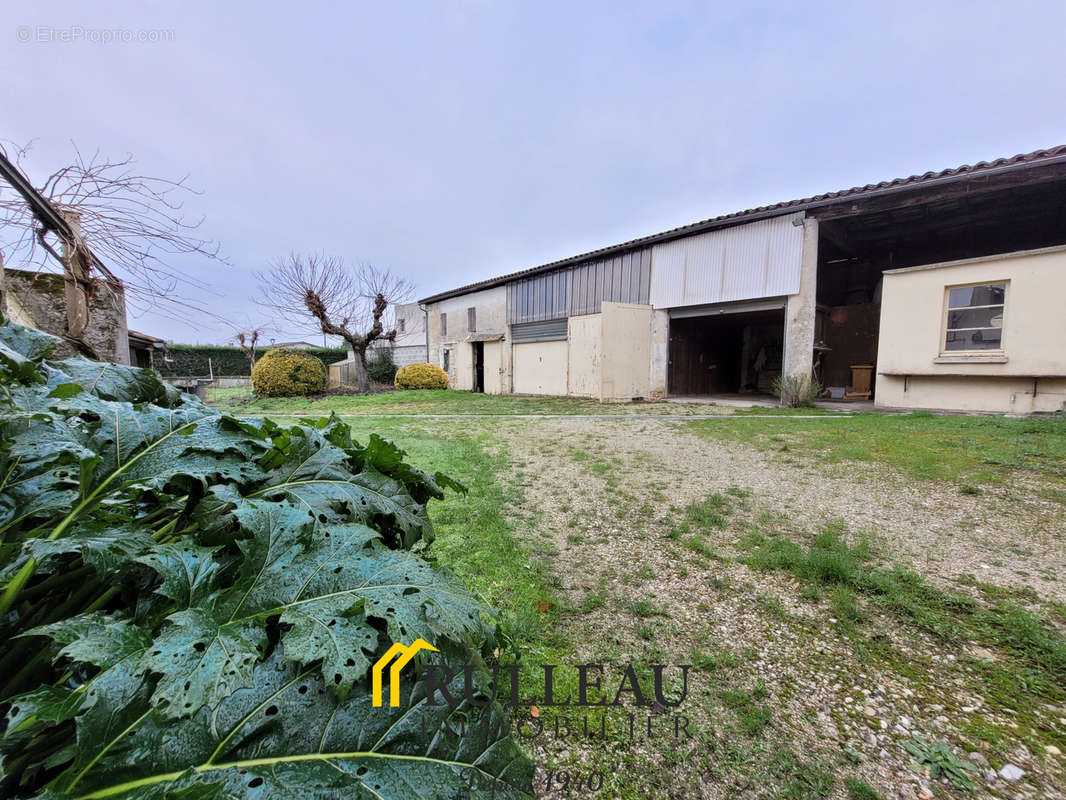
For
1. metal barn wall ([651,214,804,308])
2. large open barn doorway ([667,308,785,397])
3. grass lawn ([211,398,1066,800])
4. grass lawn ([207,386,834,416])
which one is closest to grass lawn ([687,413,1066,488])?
grass lawn ([211,398,1066,800])

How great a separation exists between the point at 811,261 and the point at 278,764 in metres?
11.1

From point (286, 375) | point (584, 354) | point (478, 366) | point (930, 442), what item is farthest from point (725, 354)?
point (286, 375)

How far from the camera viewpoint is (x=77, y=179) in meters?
1.67

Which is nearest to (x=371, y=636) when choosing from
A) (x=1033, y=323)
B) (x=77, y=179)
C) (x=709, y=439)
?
(x=77, y=179)

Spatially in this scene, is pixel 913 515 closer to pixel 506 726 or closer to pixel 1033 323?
pixel 506 726

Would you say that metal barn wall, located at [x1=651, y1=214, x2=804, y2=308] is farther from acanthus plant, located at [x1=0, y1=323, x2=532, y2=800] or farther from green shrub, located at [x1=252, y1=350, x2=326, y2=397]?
green shrub, located at [x1=252, y1=350, x2=326, y2=397]

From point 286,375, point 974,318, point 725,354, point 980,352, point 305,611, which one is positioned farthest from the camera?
point 725,354

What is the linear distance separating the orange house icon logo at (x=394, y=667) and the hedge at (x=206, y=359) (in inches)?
879

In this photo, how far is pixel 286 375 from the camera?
14289mm

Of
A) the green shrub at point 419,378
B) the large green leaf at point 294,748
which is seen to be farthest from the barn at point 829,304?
the large green leaf at point 294,748

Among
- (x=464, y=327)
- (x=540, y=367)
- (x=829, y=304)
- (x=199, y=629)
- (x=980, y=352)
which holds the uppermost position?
(x=829, y=304)

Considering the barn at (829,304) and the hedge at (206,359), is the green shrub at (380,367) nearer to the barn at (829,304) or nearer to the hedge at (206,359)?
the hedge at (206,359)

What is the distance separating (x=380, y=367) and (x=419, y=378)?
408 cm

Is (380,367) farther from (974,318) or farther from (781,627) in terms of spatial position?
(781,627)
